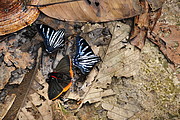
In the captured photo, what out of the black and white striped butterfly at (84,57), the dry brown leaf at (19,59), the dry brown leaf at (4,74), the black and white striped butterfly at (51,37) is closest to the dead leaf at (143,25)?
the black and white striped butterfly at (84,57)

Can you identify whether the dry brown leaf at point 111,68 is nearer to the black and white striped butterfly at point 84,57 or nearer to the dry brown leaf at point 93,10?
the black and white striped butterfly at point 84,57

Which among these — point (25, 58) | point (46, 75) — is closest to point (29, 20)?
point (25, 58)

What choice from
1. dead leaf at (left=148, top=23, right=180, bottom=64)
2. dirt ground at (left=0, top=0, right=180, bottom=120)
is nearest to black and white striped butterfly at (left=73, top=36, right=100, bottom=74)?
dirt ground at (left=0, top=0, right=180, bottom=120)

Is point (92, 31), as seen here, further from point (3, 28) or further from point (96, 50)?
point (3, 28)

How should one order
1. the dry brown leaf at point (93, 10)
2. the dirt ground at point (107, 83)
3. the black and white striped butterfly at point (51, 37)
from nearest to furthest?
1. the dry brown leaf at point (93, 10)
2. the dirt ground at point (107, 83)
3. the black and white striped butterfly at point (51, 37)

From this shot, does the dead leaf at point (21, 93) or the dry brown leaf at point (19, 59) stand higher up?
the dry brown leaf at point (19, 59)

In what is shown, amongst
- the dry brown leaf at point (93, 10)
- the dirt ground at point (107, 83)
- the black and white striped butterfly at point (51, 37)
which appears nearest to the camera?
the dry brown leaf at point (93, 10)

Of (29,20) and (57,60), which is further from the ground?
(29,20)

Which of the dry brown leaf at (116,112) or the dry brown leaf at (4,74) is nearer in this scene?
the dry brown leaf at (116,112)
